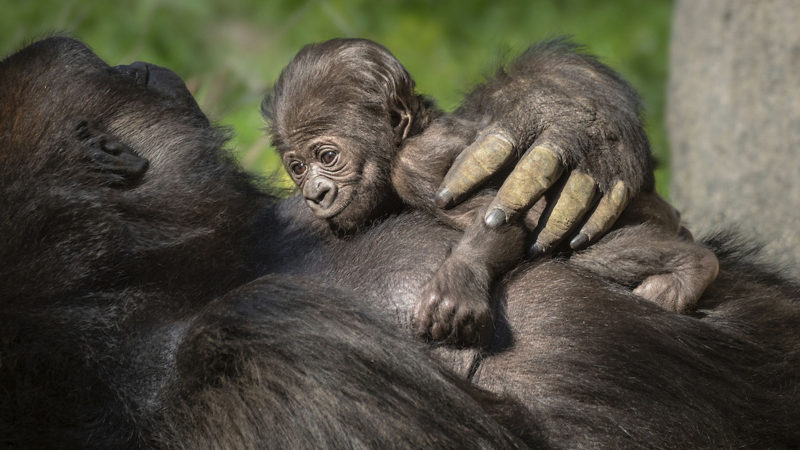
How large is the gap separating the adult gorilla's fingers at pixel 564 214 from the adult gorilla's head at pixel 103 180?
0.84 meters

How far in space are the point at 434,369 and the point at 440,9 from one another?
5969mm

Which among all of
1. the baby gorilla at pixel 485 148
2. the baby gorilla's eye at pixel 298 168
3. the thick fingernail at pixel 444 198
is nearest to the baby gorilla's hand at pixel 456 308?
the baby gorilla at pixel 485 148

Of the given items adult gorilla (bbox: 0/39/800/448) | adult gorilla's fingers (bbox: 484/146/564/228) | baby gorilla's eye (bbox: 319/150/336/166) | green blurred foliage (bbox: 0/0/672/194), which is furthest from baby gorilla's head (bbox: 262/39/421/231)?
green blurred foliage (bbox: 0/0/672/194)

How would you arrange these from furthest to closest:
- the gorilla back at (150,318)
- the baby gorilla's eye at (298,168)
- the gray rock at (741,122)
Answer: the gray rock at (741,122), the baby gorilla's eye at (298,168), the gorilla back at (150,318)

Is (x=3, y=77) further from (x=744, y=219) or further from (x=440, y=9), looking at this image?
(x=440, y=9)

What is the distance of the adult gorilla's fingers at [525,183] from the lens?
2568 mm

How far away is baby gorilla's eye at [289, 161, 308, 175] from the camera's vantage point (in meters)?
2.99

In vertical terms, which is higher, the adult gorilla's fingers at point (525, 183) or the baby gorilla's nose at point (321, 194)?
the baby gorilla's nose at point (321, 194)

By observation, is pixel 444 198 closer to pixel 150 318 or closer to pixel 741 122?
pixel 150 318

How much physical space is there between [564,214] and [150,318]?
1115 mm

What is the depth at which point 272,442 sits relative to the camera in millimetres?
2049

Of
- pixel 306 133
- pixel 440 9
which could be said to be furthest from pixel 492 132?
pixel 440 9

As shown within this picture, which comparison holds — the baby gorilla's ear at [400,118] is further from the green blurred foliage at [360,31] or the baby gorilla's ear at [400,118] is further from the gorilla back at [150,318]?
the green blurred foliage at [360,31]

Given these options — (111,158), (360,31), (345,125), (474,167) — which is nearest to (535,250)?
(474,167)
